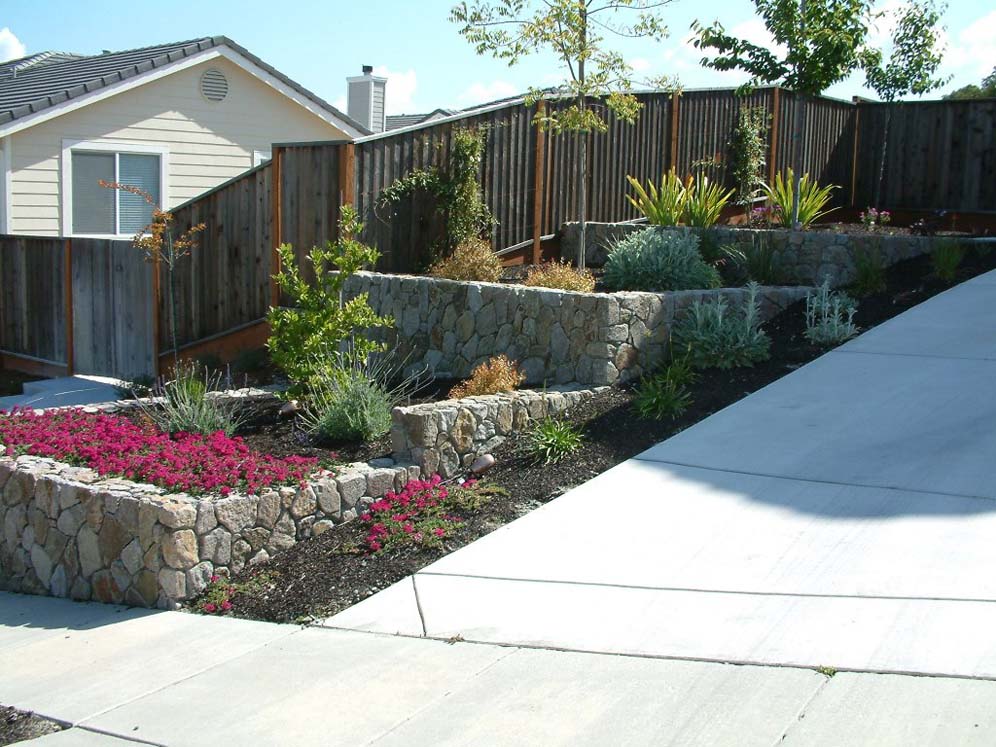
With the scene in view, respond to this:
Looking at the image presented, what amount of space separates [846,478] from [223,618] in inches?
151

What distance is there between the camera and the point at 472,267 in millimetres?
11195

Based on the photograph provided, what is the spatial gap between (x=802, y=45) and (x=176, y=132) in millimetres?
10057

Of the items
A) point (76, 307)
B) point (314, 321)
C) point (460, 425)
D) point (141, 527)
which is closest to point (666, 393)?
point (460, 425)

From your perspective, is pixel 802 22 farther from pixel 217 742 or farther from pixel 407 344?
pixel 217 742

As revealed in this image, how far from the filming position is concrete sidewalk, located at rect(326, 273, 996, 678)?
489cm

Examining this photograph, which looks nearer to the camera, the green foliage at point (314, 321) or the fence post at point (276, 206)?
the green foliage at point (314, 321)

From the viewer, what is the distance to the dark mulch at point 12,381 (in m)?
13.9

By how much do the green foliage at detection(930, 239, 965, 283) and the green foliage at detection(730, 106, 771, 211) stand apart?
13.7 ft

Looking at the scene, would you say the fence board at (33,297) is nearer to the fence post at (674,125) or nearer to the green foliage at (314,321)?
the green foliage at (314,321)

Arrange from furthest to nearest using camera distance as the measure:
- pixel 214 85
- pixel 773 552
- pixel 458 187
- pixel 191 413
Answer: pixel 214 85 < pixel 458 187 < pixel 191 413 < pixel 773 552

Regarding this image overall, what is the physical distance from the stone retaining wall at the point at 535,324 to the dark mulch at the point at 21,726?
5.40 metres

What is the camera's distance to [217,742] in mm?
4426

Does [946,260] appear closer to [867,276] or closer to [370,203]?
[867,276]

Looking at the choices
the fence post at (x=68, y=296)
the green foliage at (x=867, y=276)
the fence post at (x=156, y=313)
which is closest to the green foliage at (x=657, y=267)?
the green foliage at (x=867, y=276)
